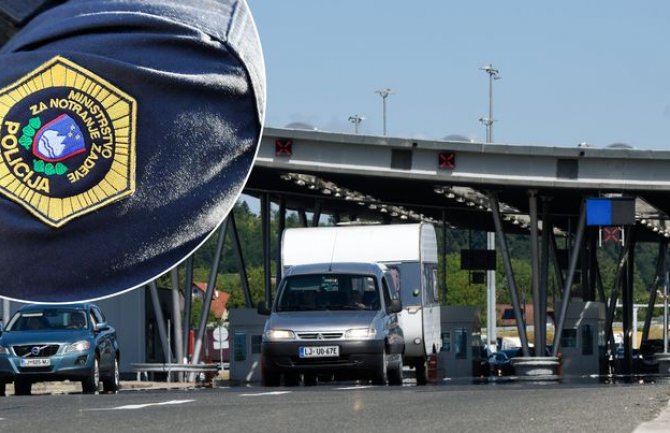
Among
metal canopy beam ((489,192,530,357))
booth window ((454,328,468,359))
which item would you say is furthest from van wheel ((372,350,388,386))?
booth window ((454,328,468,359))

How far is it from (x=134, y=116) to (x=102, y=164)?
0.54 ft

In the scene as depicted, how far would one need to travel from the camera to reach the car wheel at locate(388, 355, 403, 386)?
21239 millimetres

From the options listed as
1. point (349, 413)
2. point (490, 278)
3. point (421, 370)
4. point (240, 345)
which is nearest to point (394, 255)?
point (421, 370)

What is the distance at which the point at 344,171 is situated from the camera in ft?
120

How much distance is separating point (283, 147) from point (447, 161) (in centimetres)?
1057

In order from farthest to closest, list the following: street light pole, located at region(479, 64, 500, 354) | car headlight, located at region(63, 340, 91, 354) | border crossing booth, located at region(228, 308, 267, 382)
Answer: street light pole, located at region(479, 64, 500, 354), border crossing booth, located at region(228, 308, 267, 382), car headlight, located at region(63, 340, 91, 354)

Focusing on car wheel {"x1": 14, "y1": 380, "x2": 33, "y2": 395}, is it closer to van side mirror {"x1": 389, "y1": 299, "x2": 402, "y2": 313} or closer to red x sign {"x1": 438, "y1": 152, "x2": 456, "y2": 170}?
van side mirror {"x1": 389, "y1": 299, "x2": 402, "y2": 313}

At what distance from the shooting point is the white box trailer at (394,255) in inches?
1027

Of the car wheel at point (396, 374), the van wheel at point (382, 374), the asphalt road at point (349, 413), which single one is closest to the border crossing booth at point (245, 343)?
the car wheel at point (396, 374)

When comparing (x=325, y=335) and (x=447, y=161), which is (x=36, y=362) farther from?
(x=447, y=161)

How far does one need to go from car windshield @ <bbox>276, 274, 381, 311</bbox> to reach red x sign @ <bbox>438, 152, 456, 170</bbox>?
62.7ft

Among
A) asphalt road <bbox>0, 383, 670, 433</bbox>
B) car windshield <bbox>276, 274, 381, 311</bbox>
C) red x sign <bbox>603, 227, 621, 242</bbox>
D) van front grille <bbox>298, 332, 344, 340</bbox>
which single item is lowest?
asphalt road <bbox>0, 383, 670, 433</bbox>

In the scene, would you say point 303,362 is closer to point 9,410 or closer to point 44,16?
point 9,410

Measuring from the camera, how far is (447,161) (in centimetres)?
3991
